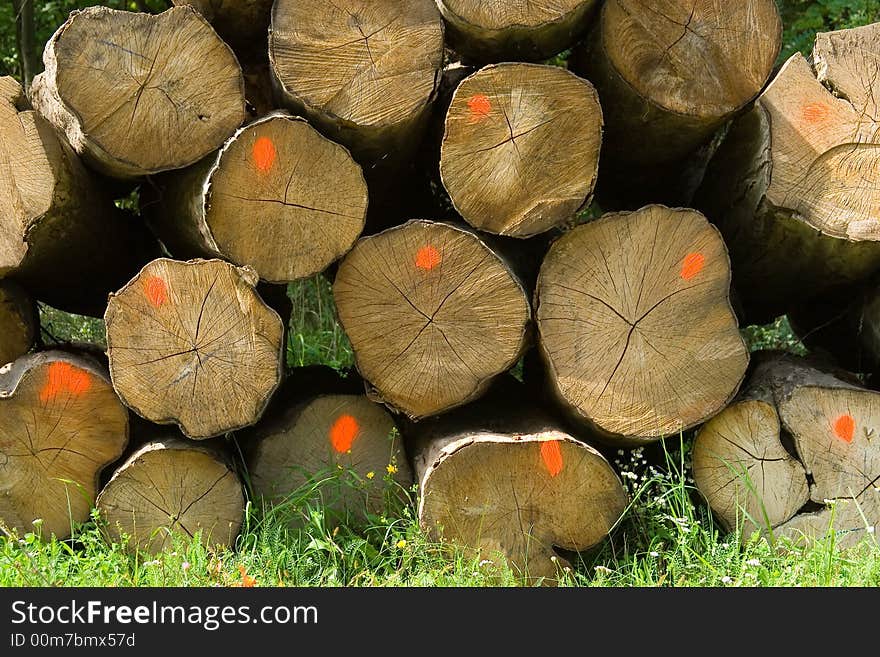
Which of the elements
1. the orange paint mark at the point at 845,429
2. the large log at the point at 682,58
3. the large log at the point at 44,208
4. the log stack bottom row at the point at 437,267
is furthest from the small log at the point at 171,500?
the orange paint mark at the point at 845,429

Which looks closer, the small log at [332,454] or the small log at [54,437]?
the small log at [54,437]

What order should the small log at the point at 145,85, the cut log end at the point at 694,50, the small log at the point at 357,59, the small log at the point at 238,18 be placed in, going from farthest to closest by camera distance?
the small log at the point at 238,18
the cut log end at the point at 694,50
the small log at the point at 357,59
the small log at the point at 145,85

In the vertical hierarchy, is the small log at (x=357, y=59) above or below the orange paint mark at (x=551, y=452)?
above

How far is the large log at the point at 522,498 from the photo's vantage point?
3.18 meters

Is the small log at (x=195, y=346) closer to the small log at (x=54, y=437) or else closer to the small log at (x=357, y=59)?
the small log at (x=54, y=437)

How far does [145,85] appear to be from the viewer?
10.2 ft

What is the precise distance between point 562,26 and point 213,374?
160cm

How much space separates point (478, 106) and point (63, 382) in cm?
167

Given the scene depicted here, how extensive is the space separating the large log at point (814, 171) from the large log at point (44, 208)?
7.76ft

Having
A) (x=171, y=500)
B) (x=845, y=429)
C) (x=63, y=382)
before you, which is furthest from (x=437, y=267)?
(x=845, y=429)

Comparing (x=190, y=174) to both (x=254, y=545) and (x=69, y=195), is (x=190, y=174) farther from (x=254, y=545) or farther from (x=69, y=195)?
(x=254, y=545)

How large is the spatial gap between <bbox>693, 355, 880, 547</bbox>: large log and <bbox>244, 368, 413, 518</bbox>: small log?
1.12 m

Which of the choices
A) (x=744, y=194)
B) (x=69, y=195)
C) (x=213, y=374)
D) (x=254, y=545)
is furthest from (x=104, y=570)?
(x=744, y=194)

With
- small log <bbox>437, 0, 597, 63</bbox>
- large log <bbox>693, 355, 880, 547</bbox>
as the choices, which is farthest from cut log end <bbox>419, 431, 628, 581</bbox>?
small log <bbox>437, 0, 597, 63</bbox>
